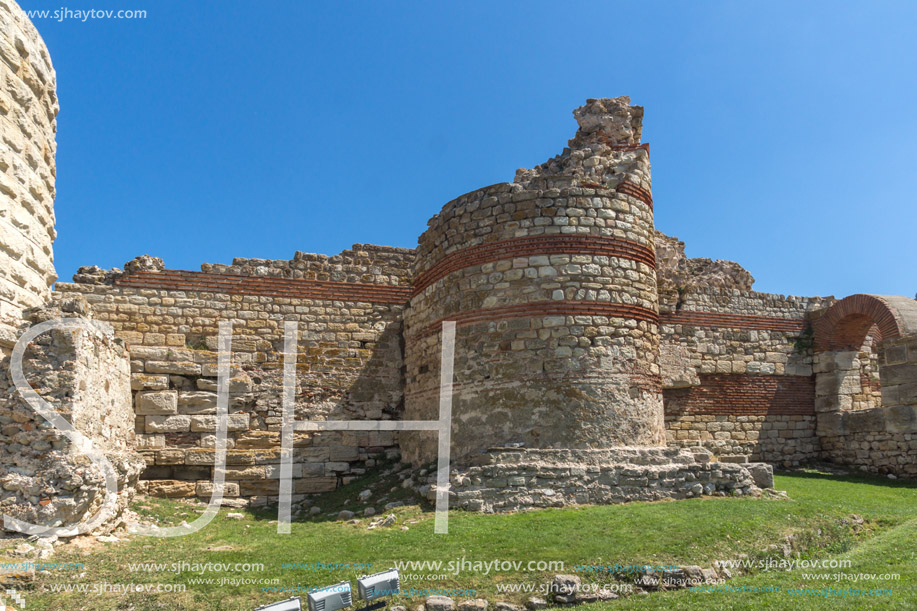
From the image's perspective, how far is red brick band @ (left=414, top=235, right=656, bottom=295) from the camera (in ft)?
31.0

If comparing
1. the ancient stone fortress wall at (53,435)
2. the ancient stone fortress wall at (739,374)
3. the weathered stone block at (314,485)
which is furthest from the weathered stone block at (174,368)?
the ancient stone fortress wall at (739,374)

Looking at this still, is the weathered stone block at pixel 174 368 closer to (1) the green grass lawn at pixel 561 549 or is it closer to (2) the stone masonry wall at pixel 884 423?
(1) the green grass lawn at pixel 561 549

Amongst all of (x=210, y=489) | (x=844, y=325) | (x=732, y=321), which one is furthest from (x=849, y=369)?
(x=210, y=489)

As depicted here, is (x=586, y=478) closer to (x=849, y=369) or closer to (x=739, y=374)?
(x=739, y=374)

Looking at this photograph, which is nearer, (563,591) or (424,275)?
(563,591)

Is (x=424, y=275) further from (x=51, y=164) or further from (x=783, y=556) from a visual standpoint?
(x=783, y=556)

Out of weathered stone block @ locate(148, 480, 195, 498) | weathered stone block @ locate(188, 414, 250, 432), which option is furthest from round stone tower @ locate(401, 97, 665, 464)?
weathered stone block @ locate(148, 480, 195, 498)

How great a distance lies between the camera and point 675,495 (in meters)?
8.68

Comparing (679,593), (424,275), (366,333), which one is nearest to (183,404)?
(366,333)

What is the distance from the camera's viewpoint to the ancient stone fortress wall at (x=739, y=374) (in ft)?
41.7

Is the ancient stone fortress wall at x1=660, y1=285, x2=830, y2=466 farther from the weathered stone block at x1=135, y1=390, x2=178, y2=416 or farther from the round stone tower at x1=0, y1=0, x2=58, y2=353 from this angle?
the round stone tower at x1=0, y1=0, x2=58, y2=353

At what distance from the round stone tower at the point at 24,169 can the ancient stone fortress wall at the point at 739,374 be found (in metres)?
9.92

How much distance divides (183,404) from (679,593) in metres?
7.92

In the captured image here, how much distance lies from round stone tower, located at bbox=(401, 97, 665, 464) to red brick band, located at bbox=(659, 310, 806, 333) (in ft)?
10.1
